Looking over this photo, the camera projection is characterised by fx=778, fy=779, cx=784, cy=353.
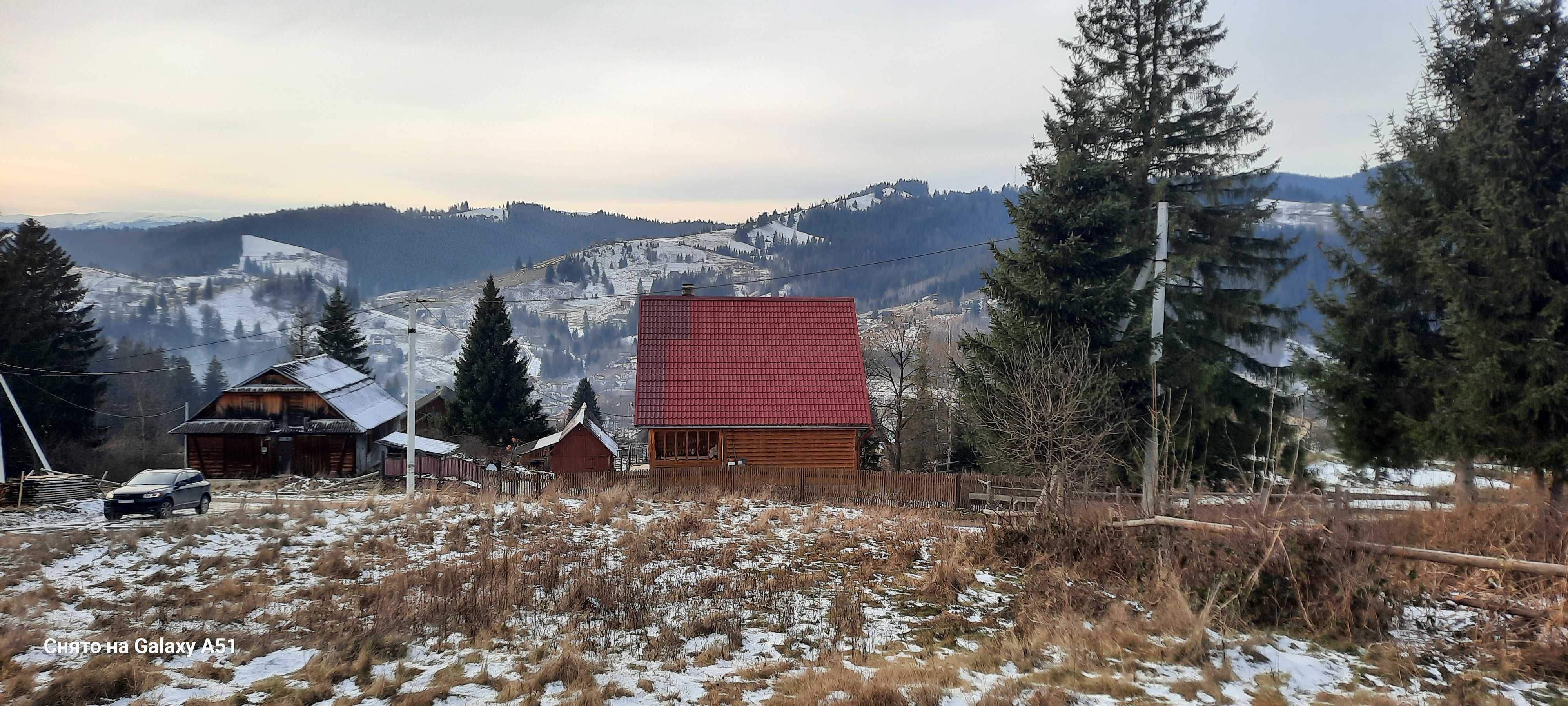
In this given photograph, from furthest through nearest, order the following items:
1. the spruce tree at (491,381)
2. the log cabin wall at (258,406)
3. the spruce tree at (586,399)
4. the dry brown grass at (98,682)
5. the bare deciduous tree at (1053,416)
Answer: the spruce tree at (586,399), the spruce tree at (491,381), the log cabin wall at (258,406), the bare deciduous tree at (1053,416), the dry brown grass at (98,682)

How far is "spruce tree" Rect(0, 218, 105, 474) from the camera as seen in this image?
35.9 meters

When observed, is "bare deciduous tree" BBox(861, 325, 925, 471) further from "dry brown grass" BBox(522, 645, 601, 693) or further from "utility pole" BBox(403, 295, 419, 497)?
"dry brown grass" BBox(522, 645, 601, 693)

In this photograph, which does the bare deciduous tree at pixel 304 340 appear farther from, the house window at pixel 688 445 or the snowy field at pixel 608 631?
the snowy field at pixel 608 631

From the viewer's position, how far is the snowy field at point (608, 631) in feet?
24.6

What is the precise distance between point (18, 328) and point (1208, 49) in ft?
167

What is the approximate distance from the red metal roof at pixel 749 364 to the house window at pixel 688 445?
649 millimetres

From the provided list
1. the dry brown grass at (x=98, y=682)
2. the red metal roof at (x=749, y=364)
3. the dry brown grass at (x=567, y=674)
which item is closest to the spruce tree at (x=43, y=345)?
the red metal roof at (x=749, y=364)

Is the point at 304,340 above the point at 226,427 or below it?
above

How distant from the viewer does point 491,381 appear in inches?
1641

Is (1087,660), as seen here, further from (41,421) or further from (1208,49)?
(41,421)

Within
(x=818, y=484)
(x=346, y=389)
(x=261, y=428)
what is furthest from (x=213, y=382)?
(x=818, y=484)

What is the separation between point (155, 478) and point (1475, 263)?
103 feet

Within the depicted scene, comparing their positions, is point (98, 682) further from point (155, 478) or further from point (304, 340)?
point (304, 340)

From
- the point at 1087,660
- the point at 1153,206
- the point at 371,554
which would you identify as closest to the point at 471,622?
the point at 371,554
